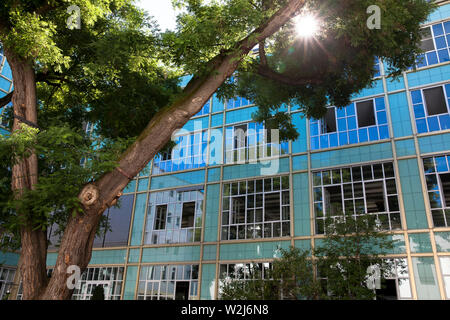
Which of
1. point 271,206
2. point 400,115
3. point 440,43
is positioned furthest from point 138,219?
point 440,43

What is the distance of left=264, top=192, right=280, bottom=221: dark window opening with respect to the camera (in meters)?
17.2

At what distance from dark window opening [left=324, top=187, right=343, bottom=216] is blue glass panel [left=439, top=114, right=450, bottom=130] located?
15.9 feet

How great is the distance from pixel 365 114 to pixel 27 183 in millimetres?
14526

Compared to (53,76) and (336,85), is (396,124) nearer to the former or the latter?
(336,85)

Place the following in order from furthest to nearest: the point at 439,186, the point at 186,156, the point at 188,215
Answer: the point at 186,156 → the point at 188,215 → the point at 439,186

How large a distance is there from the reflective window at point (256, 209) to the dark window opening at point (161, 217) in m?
3.85

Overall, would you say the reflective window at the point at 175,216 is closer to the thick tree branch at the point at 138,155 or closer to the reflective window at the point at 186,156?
the reflective window at the point at 186,156

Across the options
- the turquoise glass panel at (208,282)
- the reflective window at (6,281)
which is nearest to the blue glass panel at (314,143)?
the turquoise glass panel at (208,282)

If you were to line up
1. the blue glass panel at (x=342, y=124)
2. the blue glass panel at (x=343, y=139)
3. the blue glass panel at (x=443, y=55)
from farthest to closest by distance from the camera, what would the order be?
the blue glass panel at (x=342, y=124), the blue glass panel at (x=343, y=139), the blue glass panel at (x=443, y=55)

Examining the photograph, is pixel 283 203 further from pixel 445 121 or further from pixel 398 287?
pixel 445 121

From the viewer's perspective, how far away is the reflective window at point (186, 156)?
68.0 feet

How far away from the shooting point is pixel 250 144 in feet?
63.9

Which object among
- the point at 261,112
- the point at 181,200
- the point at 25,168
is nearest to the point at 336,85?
the point at 261,112
